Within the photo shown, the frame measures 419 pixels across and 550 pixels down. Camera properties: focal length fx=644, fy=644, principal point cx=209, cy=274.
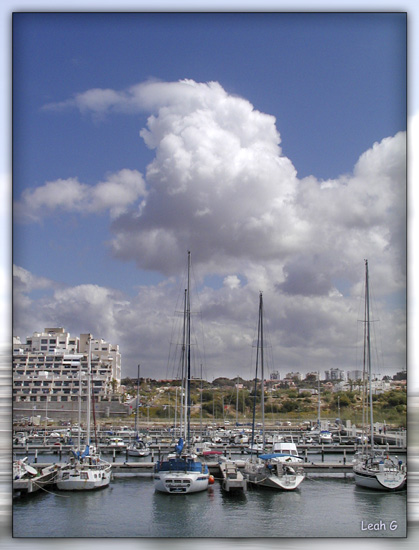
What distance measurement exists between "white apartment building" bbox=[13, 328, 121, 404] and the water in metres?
1.40

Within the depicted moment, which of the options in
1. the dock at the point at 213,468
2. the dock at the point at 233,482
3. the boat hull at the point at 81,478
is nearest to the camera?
the dock at the point at 233,482

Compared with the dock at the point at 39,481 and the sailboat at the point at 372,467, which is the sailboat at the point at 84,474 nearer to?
the dock at the point at 39,481

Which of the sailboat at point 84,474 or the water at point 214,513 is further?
the sailboat at point 84,474

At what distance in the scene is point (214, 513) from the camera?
775cm

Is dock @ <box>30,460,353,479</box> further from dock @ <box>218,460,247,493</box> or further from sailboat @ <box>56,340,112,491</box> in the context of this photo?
dock @ <box>218,460,247,493</box>

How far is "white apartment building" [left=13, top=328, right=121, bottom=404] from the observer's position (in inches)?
289

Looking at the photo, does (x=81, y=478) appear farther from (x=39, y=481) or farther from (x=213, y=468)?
(x=213, y=468)

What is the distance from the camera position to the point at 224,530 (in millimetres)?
6445

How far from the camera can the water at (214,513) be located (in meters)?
6.18

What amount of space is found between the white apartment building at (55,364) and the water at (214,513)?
4.60 feet

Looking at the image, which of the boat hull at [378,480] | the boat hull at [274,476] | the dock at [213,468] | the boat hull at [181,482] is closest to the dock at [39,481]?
the dock at [213,468]

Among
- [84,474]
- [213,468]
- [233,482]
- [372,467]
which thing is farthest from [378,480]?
[84,474]

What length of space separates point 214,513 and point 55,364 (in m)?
3.56

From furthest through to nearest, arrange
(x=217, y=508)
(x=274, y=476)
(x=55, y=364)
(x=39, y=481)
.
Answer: (x=274, y=476)
(x=55, y=364)
(x=39, y=481)
(x=217, y=508)
